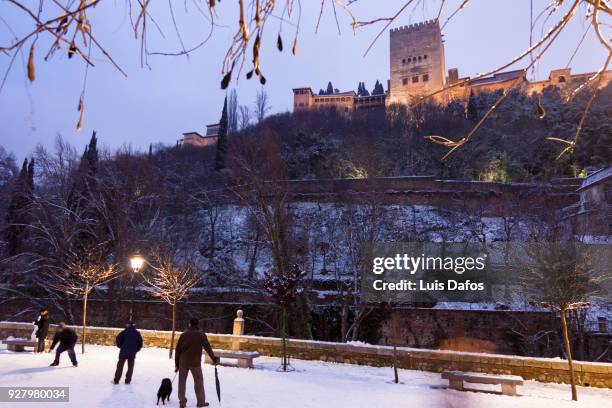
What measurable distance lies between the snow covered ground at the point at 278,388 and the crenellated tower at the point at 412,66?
175ft

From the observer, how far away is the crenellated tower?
58.9 m

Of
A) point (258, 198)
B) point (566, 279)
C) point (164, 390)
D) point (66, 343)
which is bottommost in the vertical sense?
point (164, 390)

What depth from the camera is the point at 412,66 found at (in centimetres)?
6025

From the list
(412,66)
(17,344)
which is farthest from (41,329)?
(412,66)

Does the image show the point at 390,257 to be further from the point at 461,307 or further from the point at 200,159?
the point at 200,159

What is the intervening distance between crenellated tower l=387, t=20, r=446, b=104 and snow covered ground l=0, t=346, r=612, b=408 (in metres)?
53.2

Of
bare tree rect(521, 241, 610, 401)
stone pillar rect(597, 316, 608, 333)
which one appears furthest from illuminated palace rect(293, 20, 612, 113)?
bare tree rect(521, 241, 610, 401)

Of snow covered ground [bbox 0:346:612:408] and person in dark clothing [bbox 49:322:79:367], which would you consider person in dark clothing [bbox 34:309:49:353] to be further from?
person in dark clothing [bbox 49:322:79:367]

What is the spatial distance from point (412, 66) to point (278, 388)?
59715 mm

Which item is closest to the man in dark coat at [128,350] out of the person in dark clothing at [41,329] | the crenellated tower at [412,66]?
the person in dark clothing at [41,329]

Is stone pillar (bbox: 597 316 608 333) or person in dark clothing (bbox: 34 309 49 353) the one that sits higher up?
person in dark clothing (bbox: 34 309 49 353)

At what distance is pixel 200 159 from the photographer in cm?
4856

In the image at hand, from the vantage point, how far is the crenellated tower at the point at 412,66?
5891cm

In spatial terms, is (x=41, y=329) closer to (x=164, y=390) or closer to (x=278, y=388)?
(x=164, y=390)
